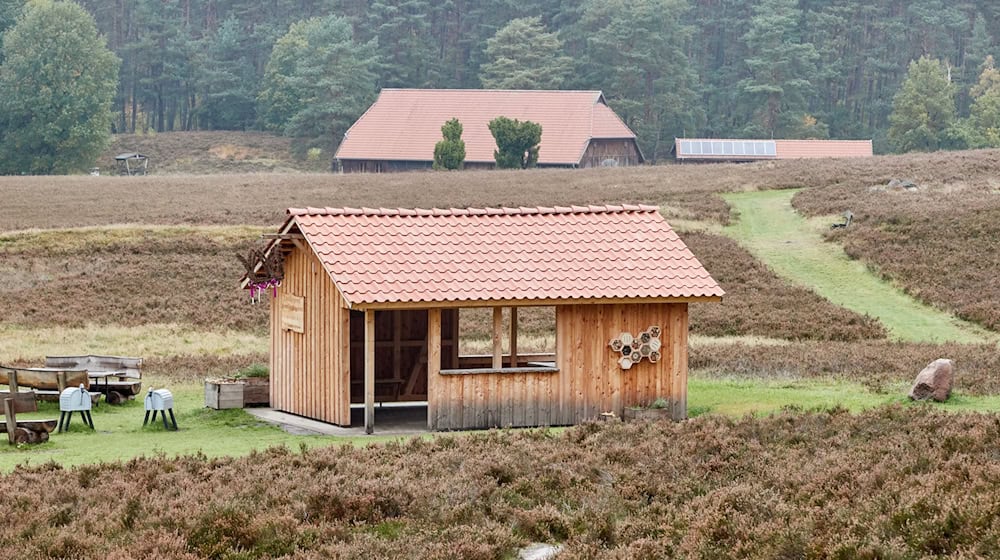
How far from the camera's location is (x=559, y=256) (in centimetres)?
2175

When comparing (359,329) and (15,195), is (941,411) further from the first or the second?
(15,195)

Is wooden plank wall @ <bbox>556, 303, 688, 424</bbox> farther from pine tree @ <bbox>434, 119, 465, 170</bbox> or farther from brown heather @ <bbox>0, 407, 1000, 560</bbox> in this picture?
pine tree @ <bbox>434, 119, 465, 170</bbox>

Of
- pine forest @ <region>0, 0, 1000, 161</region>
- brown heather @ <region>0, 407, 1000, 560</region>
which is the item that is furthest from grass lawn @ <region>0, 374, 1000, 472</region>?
pine forest @ <region>0, 0, 1000, 161</region>

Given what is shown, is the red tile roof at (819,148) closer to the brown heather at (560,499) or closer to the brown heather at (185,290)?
the brown heather at (185,290)

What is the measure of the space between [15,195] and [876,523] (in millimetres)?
52636

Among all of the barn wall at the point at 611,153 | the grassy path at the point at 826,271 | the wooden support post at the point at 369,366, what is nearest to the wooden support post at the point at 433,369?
the wooden support post at the point at 369,366

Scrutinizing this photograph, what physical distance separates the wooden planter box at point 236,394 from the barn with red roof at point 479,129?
6195cm

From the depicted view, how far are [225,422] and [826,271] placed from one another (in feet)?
80.8

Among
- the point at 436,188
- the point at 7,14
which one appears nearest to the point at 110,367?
the point at 436,188

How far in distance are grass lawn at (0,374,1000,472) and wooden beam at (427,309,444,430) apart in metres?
0.99

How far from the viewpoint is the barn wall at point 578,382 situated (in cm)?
2092

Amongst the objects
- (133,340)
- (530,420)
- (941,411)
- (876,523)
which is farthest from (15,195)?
(876,523)

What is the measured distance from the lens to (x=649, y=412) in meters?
21.2

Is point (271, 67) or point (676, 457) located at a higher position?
point (271, 67)
